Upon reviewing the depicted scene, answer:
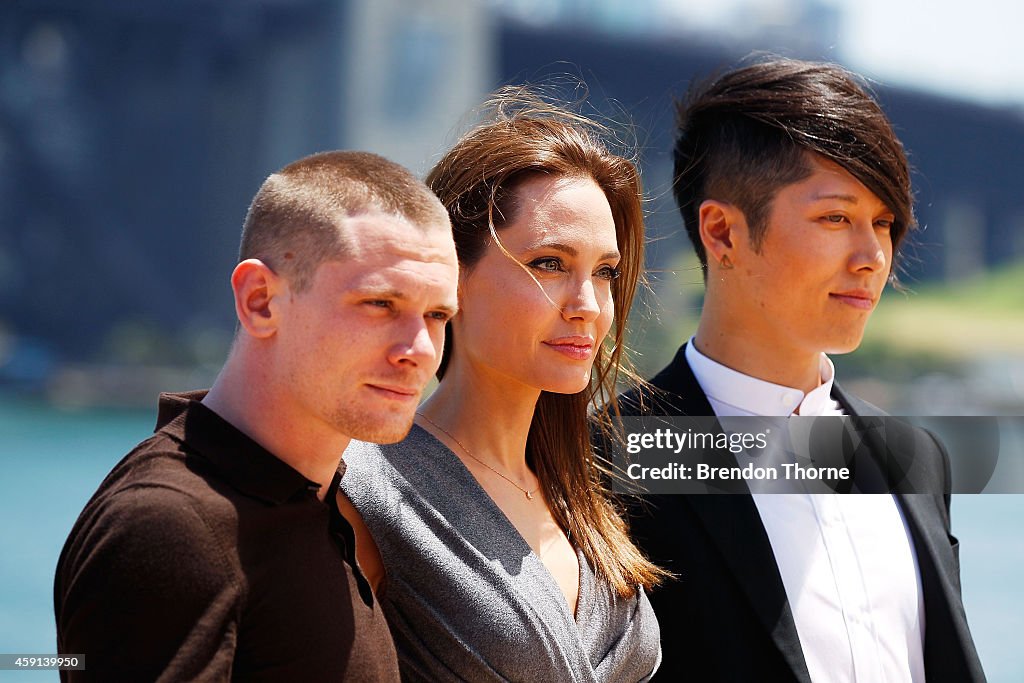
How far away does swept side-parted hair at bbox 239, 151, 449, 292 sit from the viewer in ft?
4.86

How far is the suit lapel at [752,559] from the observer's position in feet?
7.00

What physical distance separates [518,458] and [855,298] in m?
0.80

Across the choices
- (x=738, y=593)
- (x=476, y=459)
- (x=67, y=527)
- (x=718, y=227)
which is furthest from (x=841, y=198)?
(x=67, y=527)

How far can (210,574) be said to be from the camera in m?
1.31

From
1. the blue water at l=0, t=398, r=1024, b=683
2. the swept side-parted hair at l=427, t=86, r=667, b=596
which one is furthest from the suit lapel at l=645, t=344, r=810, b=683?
the blue water at l=0, t=398, r=1024, b=683

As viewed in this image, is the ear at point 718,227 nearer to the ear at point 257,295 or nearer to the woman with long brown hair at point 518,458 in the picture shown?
the woman with long brown hair at point 518,458

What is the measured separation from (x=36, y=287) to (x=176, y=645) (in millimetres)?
40141

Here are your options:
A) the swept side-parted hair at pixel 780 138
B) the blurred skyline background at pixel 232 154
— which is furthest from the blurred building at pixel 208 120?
the swept side-parted hair at pixel 780 138

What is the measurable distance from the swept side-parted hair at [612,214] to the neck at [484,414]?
0.09 meters

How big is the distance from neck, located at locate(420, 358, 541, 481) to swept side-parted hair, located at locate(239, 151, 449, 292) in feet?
1.99

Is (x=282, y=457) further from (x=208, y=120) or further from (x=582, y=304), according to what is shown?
(x=208, y=120)

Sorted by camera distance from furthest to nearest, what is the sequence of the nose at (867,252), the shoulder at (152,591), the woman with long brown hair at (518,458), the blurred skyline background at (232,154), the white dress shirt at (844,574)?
the blurred skyline background at (232,154) < the nose at (867,252) < the white dress shirt at (844,574) < the woman with long brown hair at (518,458) < the shoulder at (152,591)

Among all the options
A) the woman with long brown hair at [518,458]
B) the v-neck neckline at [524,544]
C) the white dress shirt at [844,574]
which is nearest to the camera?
the woman with long brown hair at [518,458]

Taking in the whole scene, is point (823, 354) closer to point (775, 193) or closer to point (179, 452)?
point (775, 193)
